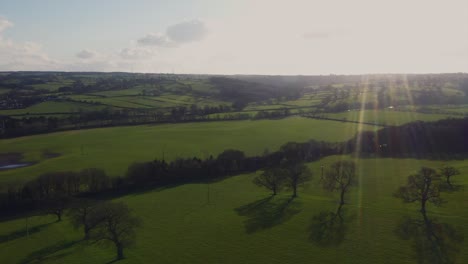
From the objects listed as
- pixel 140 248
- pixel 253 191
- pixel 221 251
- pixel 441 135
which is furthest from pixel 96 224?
pixel 441 135

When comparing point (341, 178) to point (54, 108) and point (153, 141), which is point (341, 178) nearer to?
point (153, 141)

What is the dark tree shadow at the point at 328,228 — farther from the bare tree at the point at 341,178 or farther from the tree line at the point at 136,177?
the tree line at the point at 136,177

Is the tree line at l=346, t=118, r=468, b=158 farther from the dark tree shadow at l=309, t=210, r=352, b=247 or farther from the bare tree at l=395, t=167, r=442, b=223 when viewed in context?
the dark tree shadow at l=309, t=210, r=352, b=247

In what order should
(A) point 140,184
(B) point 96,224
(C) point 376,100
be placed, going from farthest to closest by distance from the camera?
(C) point 376,100 → (A) point 140,184 → (B) point 96,224

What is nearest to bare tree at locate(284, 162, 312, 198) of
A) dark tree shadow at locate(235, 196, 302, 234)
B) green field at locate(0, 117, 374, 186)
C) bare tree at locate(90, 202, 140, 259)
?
dark tree shadow at locate(235, 196, 302, 234)

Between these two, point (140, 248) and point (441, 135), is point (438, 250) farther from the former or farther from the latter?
point (441, 135)
